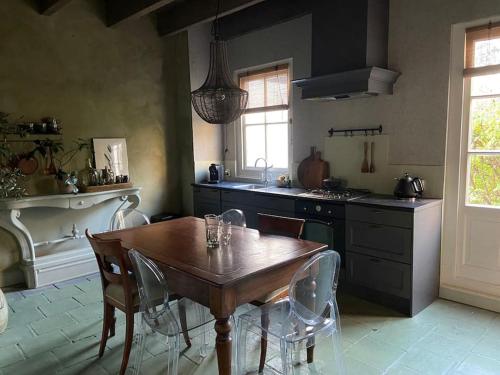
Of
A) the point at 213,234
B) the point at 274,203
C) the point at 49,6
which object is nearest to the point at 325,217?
the point at 274,203

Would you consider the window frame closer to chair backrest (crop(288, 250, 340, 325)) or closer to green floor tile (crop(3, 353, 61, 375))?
chair backrest (crop(288, 250, 340, 325))

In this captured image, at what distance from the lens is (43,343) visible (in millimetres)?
2744

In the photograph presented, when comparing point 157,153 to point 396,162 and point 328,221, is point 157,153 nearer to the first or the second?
point 328,221

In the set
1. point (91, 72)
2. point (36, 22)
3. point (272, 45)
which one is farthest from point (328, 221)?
point (36, 22)

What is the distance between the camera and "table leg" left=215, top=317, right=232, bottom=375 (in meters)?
1.86

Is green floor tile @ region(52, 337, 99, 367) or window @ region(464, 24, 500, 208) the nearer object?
green floor tile @ region(52, 337, 99, 367)

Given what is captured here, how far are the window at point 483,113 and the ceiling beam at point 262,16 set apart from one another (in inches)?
61.4

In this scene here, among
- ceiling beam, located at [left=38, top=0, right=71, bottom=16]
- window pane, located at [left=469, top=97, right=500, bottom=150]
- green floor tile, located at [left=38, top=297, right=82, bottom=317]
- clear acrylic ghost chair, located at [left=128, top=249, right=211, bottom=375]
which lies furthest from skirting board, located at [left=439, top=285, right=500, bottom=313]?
ceiling beam, located at [left=38, top=0, right=71, bottom=16]

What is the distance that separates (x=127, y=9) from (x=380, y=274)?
3594 millimetres

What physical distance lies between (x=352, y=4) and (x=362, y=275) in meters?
2.30

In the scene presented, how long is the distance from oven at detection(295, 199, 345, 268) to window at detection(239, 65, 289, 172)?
1.03 m

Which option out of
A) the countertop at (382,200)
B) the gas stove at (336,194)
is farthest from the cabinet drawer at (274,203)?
the gas stove at (336,194)

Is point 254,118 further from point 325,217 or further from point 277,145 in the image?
point 325,217

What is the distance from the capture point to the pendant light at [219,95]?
7.98 ft
